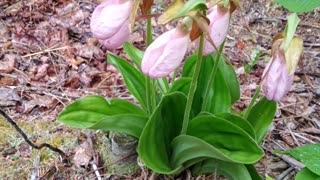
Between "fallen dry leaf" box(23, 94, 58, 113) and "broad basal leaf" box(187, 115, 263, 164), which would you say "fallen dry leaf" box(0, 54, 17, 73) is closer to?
"fallen dry leaf" box(23, 94, 58, 113)

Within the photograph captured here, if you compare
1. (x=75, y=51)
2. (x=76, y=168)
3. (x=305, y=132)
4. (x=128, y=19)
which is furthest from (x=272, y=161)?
(x=75, y=51)

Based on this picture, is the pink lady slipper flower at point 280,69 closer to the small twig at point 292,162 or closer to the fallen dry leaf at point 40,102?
the small twig at point 292,162

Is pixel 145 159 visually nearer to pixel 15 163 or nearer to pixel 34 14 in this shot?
pixel 15 163

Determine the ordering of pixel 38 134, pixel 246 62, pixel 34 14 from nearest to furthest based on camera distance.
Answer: pixel 38 134
pixel 246 62
pixel 34 14

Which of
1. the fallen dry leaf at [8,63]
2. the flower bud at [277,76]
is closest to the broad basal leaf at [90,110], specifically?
the flower bud at [277,76]

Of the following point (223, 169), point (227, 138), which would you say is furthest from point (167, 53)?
point (223, 169)

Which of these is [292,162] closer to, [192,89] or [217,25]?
[192,89]

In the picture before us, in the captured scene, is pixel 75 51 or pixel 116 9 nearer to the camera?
pixel 116 9
